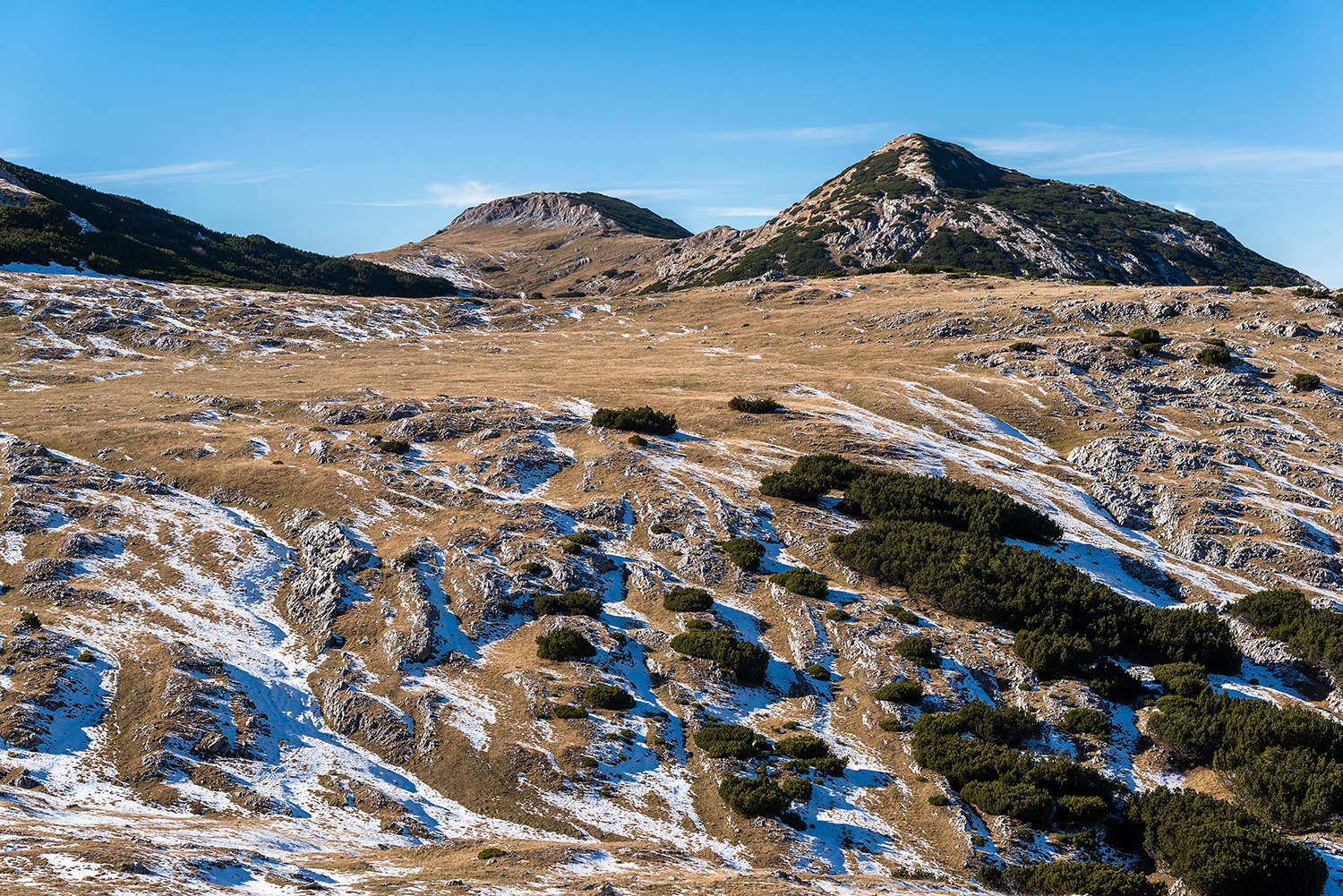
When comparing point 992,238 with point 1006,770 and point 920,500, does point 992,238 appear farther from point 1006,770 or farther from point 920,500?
point 1006,770

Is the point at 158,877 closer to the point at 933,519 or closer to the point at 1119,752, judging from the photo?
the point at 1119,752

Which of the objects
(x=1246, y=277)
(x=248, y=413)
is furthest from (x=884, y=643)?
(x=1246, y=277)

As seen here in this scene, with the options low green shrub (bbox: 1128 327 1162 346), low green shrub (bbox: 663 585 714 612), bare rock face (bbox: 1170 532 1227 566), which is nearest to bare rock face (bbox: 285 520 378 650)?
low green shrub (bbox: 663 585 714 612)

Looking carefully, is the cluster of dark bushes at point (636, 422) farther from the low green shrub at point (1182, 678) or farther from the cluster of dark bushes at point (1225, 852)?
the cluster of dark bushes at point (1225, 852)

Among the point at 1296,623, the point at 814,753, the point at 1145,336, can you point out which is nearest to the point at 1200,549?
the point at 1296,623

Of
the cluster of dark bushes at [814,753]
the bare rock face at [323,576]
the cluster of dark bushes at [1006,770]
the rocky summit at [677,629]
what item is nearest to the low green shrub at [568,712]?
the rocky summit at [677,629]
